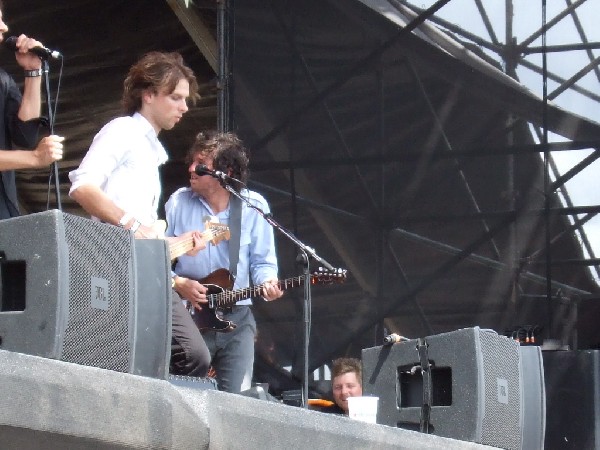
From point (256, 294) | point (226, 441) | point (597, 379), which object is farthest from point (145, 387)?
point (597, 379)

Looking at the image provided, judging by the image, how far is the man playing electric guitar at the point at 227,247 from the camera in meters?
4.39

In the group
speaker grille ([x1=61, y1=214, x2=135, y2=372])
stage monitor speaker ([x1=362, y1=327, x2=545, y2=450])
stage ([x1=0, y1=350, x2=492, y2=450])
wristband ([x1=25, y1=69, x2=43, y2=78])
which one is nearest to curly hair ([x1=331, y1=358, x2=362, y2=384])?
stage monitor speaker ([x1=362, y1=327, x2=545, y2=450])

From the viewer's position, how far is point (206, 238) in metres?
4.39

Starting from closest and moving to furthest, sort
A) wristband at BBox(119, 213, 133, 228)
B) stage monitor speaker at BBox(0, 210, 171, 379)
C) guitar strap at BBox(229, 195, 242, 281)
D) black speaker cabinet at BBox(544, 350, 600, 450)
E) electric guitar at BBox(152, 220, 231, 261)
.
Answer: stage monitor speaker at BBox(0, 210, 171, 379) < wristband at BBox(119, 213, 133, 228) < electric guitar at BBox(152, 220, 231, 261) < guitar strap at BBox(229, 195, 242, 281) < black speaker cabinet at BBox(544, 350, 600, 450)

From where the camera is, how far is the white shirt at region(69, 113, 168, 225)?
3.65m

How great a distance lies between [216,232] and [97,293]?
6.29ft

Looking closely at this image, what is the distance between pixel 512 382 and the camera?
3.90m

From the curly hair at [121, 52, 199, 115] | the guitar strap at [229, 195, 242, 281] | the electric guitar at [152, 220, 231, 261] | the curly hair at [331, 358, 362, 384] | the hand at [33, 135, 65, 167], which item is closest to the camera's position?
the hand at [33, 135, 65, 167]

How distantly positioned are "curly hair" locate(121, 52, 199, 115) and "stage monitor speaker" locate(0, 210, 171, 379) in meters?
1.21

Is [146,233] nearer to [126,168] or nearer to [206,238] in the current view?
[126,168]

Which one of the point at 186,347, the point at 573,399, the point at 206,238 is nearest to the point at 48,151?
the point at 186,347

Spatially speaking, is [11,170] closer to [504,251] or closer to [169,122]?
[169,122]

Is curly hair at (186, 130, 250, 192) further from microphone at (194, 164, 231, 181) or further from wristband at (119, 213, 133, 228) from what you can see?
wristband at (119, 213, 133, 228)

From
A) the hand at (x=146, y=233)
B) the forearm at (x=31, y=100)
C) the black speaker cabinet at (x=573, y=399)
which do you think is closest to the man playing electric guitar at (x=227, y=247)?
the hand at (x=146, y=233)
